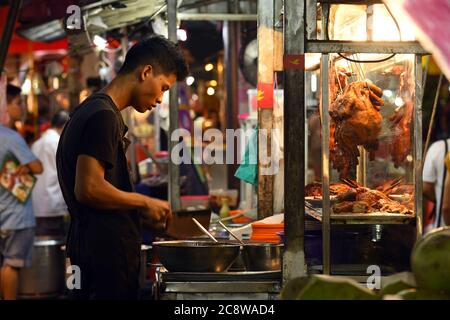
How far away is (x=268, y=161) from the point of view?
7.68 m

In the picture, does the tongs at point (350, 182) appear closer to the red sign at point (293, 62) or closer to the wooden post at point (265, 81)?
the red sign at point (293, 62)

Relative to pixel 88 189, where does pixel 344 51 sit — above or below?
above

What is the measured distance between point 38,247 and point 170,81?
6990 millimetres

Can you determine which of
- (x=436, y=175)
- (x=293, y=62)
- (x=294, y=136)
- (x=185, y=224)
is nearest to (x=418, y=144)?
(x=294, y=136)

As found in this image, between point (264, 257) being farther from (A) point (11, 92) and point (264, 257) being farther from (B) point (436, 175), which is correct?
(A) point (11, 92)

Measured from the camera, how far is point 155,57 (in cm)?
480

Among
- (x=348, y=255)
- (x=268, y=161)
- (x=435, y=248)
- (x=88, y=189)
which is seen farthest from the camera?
(x=268, y=161)

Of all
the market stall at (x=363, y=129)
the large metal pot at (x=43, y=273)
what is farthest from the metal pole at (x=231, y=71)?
the market stall at (x=363, y=129)

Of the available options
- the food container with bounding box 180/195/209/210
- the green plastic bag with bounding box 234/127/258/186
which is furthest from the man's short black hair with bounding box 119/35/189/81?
the food container with bounding box 180/195/209/210

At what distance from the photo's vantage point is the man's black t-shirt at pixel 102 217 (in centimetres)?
445

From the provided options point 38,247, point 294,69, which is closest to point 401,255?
point 294,69

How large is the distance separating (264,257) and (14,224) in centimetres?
607

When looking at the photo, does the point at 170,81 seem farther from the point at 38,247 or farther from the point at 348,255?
the point at 38,247

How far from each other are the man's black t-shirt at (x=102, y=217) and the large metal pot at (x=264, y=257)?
79 centimetres
